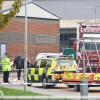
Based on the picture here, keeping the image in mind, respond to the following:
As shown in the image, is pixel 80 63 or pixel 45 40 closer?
pixel 80 63

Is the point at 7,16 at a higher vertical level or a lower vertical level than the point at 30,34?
lower

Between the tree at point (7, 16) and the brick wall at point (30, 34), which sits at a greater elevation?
the brick wall at point (30, 34)

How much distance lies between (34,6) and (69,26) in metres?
28.7

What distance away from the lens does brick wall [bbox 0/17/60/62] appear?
182 ft

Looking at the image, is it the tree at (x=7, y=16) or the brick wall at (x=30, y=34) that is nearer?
the tree at (x=7, y=16)

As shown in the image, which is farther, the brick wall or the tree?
the brick wall

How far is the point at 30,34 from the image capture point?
5838 centimetres

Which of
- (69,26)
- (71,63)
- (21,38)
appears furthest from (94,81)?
(69,26)

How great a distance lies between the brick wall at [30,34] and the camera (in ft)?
182

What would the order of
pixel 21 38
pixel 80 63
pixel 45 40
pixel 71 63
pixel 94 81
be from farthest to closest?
pixel 45 40 < pixel 21 38 < pixel 80 63 < pixel 71 63 < pixel 94 81

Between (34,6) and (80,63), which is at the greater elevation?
(34,6)

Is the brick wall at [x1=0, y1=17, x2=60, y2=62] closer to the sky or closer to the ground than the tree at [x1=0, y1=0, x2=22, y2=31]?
closer to the sky

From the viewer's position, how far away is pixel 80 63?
90.1 feet

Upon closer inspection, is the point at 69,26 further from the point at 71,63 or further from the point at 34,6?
the point at 71,63
